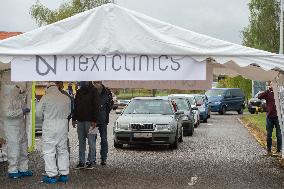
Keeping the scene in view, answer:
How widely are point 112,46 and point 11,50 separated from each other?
189 cm

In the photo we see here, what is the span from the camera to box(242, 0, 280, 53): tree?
7054cm

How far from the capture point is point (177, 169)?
14.4m

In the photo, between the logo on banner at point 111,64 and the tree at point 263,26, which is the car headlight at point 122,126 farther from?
the tree at point 263,26

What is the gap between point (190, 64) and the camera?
11.8 metres

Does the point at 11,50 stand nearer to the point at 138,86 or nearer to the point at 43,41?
the point at 43,41

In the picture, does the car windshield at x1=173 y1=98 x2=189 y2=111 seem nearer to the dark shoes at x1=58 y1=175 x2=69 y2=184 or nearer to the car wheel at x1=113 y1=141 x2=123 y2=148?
the car wheel at x1=113 y1=141 x2=123 y2=148

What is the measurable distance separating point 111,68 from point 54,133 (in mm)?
1750

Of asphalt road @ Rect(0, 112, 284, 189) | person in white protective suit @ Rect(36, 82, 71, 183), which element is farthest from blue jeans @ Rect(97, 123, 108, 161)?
person in white protective suit @ Rect(36, 82, 71, 183)

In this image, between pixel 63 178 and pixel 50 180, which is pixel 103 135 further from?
pixel 50 180

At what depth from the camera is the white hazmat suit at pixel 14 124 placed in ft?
41.7

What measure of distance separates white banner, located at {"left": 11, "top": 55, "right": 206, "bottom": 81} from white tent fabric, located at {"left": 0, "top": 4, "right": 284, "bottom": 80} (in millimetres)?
122

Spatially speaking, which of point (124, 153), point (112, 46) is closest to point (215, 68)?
point (124, 153)

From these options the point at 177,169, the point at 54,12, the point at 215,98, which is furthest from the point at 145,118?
the point at 54,12

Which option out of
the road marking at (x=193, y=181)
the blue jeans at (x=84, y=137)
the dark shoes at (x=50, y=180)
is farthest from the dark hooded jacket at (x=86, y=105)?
the road marking at (x=193, y=181)
